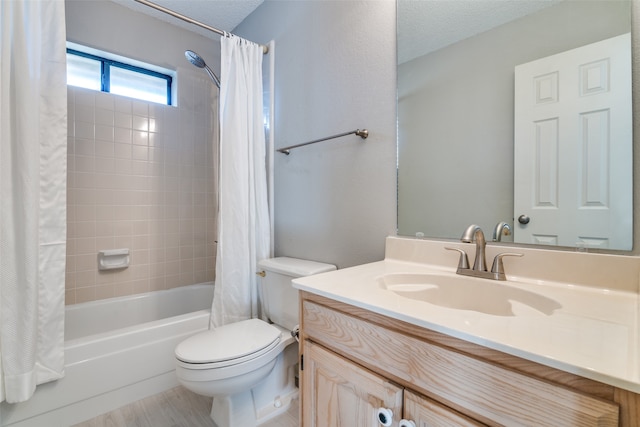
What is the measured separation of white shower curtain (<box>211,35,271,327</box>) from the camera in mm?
1693

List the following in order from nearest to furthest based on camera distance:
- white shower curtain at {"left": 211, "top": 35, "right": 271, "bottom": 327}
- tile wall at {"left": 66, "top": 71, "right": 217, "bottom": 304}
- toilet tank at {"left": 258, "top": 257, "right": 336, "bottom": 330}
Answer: toilet tank at {"left": 258, "top": 257, "right": 336, "bottom": 330}
white shower curtain at {"left": 211, "top": 35, "right": 271, "bottom": 327}
tile wall at {"left": 66, "top": 71, "right": 217, "bottom": 304}

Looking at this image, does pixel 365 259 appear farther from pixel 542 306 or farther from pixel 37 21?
pixel 37 21

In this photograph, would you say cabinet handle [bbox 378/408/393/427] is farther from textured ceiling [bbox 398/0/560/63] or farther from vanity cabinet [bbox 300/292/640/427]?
textured ceiling [bbox 398/0/560/63]

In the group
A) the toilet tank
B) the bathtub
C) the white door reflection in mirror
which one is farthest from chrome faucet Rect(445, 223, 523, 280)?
the bathtub

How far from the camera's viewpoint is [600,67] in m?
0.82

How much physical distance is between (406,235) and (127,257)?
2.01 meters

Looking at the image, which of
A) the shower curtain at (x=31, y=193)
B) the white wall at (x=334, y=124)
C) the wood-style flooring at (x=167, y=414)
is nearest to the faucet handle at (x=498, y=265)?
the white wall at (x=334, y=124)

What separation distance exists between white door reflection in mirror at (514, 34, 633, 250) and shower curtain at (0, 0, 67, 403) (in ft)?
6.22

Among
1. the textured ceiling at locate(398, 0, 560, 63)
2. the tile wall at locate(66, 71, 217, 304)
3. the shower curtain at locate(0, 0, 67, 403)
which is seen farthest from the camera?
the tile wall at locate(66, 71, 217, 304)

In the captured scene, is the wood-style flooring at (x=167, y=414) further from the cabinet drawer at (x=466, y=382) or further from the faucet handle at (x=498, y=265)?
the faucet handle at (x=498, y=265)

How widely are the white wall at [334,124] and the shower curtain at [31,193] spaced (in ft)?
3.64

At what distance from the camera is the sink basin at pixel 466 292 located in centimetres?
81

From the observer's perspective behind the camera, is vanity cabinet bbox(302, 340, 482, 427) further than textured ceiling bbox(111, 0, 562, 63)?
No

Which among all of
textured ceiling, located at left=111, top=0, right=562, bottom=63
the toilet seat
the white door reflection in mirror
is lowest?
the toilet seat
